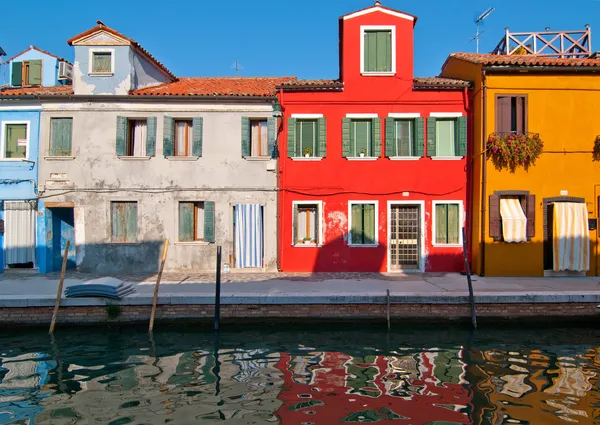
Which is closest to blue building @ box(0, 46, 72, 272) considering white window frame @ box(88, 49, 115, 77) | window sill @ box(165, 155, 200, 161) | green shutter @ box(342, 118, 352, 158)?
white window frame @ box(88, 49, 115, 77)

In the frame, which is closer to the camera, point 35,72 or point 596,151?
point 596,151

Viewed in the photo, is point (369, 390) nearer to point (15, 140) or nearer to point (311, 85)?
point (311, 85)

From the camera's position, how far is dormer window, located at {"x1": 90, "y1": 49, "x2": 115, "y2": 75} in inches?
588

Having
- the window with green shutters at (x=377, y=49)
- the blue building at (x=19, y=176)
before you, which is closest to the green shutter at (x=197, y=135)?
the blue building at (x=19, y=176)

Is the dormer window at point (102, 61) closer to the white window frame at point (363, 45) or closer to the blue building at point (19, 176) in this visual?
the blue building at point (19, 176)

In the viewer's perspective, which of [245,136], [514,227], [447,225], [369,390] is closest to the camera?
[369,390]

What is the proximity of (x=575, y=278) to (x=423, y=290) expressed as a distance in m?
6.04

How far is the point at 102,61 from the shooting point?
49.2ft

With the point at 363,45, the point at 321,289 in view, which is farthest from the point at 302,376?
the point at 363,45

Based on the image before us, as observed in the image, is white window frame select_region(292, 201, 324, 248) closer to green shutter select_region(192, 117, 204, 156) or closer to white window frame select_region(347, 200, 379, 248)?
white window frame select_region(347, 200, 379, 248)

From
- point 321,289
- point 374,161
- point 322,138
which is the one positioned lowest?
point 321,289

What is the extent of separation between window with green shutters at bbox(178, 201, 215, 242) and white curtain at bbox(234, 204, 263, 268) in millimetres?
919

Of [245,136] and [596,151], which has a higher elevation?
[245,136]

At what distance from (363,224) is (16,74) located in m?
16.2
